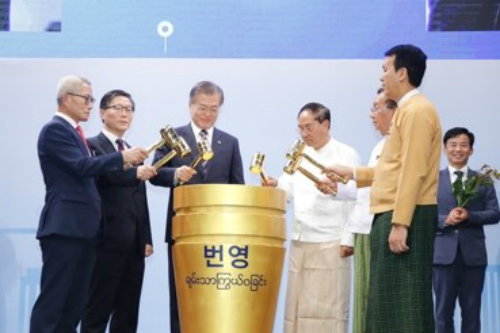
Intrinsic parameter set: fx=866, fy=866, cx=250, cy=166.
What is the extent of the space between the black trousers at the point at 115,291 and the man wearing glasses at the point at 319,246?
2.66ft

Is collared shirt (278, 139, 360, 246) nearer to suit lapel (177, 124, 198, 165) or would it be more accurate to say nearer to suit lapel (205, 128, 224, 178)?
suit lapel (205, 128, 224, 178)

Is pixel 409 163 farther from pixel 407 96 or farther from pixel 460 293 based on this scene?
pixel 460 293

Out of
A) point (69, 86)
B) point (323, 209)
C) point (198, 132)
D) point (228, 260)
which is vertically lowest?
point (228, 260)

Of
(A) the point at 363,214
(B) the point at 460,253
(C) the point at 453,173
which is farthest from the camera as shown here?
(C) the point at 453,173

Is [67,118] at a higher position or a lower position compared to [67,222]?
higher

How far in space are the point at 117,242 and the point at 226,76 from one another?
1.51 meters

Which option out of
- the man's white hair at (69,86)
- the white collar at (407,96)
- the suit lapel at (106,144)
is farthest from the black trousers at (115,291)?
the white collar at (407,96)

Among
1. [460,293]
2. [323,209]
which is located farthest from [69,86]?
[460,293]

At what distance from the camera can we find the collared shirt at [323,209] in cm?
441

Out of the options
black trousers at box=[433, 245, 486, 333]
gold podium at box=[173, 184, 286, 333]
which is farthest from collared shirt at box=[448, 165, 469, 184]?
gold podium at box=[173, 184, 286, 333]

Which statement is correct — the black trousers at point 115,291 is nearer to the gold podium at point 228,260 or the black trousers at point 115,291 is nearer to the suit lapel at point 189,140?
the suit lapel at point 189,140

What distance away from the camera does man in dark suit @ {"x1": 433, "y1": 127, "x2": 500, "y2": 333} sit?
4898mm

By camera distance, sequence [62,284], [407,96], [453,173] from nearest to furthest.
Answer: [407,96] < [62,284] < [453,173]

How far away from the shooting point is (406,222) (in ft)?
10.4
